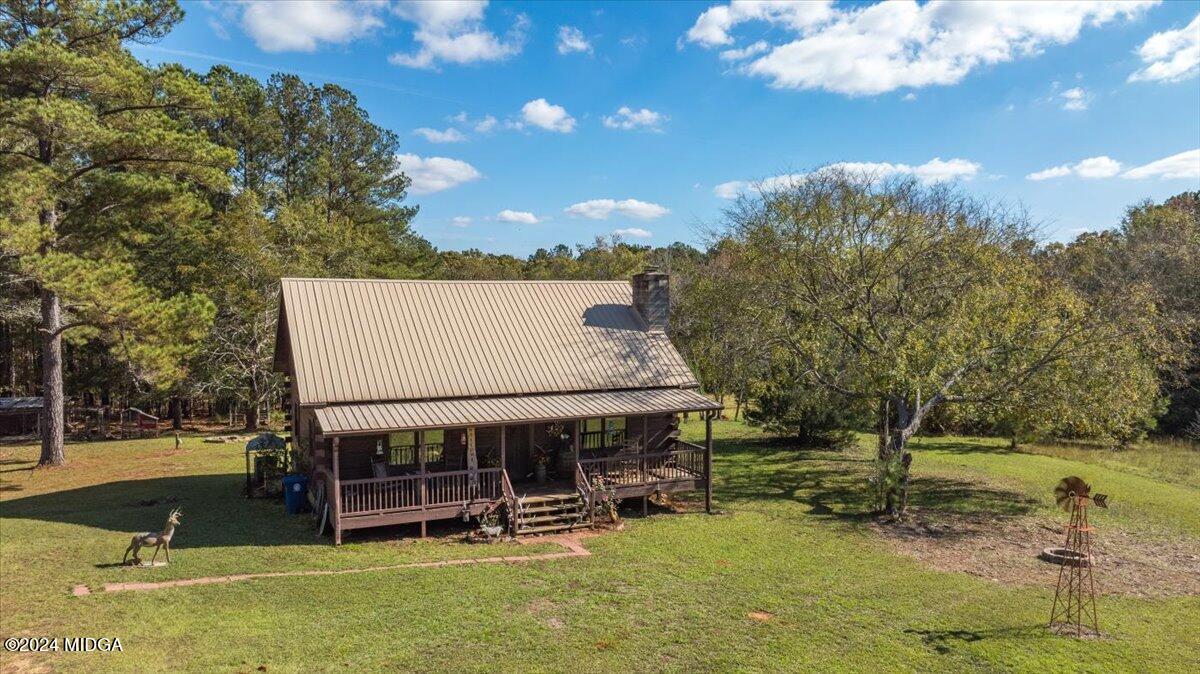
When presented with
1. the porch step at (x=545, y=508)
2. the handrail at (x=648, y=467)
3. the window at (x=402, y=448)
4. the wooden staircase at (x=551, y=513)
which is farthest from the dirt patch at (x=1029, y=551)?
the window at (x=402, y=448)

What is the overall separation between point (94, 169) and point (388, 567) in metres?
19.9

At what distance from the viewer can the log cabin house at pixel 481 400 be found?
16.3 meters

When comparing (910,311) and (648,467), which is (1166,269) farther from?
(648,467)

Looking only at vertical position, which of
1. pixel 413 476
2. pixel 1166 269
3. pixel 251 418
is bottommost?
pixel 251 418

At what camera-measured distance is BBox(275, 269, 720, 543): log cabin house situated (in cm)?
1634

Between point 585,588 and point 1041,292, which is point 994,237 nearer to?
point 1041,292

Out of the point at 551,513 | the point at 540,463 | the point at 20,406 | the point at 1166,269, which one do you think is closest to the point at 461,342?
the point at 540,463

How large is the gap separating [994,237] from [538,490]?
16.1 meters

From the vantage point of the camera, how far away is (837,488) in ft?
73.7

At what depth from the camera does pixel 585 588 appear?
1267 centimetres

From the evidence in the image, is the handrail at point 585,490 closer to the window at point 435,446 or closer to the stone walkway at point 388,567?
the stone walkway at point 388,567

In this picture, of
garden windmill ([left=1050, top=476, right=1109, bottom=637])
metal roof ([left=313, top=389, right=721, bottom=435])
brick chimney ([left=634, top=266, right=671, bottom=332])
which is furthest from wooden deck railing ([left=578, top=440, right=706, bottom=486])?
garden windmill ([left=1050, top=476, right=1109, bottom=637])

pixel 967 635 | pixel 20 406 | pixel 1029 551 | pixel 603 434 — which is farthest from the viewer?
pixel 20 406

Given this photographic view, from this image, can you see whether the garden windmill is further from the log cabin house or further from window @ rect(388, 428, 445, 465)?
window @ rect(388, 428, 445, 465)
